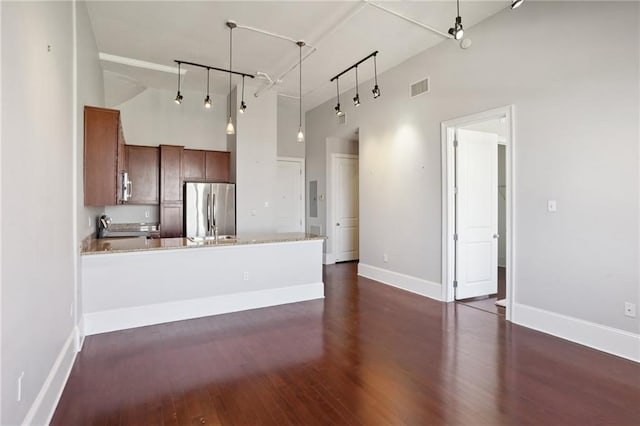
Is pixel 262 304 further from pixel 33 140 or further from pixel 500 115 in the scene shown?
pixel 500 115

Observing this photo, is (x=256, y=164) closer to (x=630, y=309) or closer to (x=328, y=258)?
(x=328, y=258)

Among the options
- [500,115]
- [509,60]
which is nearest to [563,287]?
[500,115]

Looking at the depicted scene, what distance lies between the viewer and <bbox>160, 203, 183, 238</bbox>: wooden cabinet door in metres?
6.06

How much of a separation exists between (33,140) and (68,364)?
181cm

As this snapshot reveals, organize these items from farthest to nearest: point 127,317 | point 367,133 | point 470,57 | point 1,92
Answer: point 367,133
point 470,57
point 127,317
point 1,92

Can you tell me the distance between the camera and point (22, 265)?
5.68 feet

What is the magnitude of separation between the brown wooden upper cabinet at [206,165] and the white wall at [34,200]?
3.51m

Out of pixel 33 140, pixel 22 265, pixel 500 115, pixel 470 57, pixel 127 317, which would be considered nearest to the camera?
pixel 22 265

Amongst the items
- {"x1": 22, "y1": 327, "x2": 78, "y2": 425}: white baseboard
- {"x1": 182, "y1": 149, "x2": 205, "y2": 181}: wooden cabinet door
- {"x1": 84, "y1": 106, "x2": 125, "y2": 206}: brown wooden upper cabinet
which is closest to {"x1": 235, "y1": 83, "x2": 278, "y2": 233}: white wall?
{"x1": 182, "y1": 149, "x2": 205, "y2": 181}: wooden cabinet door

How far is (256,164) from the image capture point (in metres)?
6.48

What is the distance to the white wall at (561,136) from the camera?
2947 mm

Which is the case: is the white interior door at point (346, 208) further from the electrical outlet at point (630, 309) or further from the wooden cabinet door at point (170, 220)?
the electrical outlet at point (630, 309)

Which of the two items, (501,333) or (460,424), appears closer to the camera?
(460,424)

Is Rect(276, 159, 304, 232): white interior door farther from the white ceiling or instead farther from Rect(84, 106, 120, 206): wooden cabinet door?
Rect(84, 106, 120, 206): wooden cabinet door
